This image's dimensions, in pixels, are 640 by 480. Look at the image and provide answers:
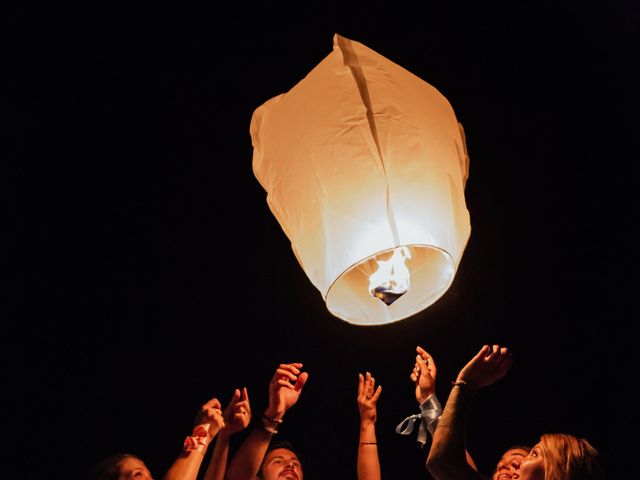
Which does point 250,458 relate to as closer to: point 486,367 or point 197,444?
point 197,444

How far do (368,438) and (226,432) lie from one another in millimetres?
573

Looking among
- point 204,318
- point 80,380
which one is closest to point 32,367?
point 80,380

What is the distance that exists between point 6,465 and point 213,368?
1023 mm

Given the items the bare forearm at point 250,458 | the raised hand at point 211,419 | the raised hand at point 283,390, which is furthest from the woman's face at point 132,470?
the raised hand at point 283,390

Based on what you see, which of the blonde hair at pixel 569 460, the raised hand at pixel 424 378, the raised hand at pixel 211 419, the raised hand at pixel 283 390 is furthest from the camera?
the raised hand at pixel 283 390

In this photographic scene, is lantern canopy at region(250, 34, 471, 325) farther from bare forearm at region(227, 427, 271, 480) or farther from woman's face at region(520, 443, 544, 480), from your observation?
bare forearm at region(227, 427, 271, 480)

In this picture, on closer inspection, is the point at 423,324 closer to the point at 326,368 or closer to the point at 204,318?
the point at 326,368

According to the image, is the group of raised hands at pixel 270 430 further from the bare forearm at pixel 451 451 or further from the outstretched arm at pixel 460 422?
the bare forearm at pixel 451 451

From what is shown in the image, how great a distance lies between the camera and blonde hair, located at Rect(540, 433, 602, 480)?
5.57 feet

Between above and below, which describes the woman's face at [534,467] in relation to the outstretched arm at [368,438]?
above

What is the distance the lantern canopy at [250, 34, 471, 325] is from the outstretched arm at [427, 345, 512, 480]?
0.33m

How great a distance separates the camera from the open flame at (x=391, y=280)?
1.65 m

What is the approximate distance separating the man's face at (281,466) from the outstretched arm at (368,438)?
25 cm

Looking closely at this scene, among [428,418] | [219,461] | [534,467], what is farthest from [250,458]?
[534,467]
